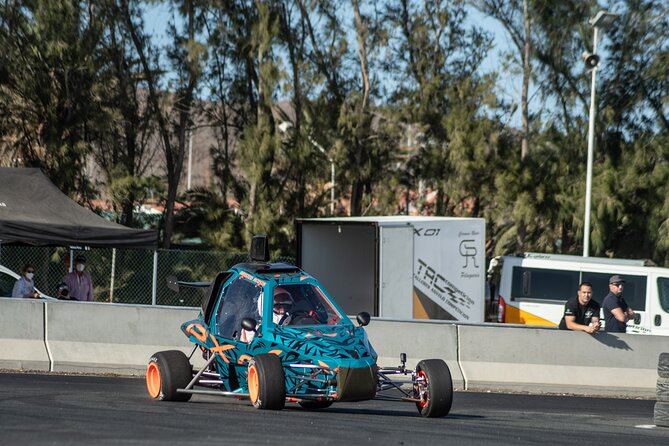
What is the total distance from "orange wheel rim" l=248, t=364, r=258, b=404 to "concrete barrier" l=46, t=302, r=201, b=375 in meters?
5.86

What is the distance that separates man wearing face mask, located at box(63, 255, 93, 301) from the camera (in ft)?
71.1

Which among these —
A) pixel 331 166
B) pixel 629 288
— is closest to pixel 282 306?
pixel 629 288

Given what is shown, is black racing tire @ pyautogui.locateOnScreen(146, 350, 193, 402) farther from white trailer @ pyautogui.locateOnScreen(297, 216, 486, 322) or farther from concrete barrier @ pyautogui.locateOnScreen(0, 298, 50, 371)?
white trailer @ pyautogui.locateOnScreen(297, 216, 486, 322)

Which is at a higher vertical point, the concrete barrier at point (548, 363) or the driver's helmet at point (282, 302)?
the driver's helmet at point (282, 302)

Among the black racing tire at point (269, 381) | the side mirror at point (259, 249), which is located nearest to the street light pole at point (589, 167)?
the side mirror at point (259, 249)

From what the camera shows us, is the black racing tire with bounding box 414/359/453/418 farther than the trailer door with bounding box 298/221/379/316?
No

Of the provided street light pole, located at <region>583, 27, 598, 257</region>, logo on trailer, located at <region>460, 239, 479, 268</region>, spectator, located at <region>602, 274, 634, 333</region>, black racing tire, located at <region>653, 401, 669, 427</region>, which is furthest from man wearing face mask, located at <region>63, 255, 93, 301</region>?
street light pole, located at <region>583, 27, 598, 257</region>

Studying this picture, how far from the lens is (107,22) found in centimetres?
3322

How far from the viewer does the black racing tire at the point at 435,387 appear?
34.8 ft

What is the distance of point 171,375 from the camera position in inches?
451

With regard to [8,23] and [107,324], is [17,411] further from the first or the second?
[8,23]

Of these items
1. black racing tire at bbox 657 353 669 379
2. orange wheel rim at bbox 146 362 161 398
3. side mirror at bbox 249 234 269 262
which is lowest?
orange wheel rim at bbox 146 362 161 398

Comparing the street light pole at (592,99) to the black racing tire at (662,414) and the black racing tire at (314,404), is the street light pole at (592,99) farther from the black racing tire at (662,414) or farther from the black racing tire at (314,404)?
the black racing tire at (314,404)

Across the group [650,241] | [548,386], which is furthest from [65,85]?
[548,386]
